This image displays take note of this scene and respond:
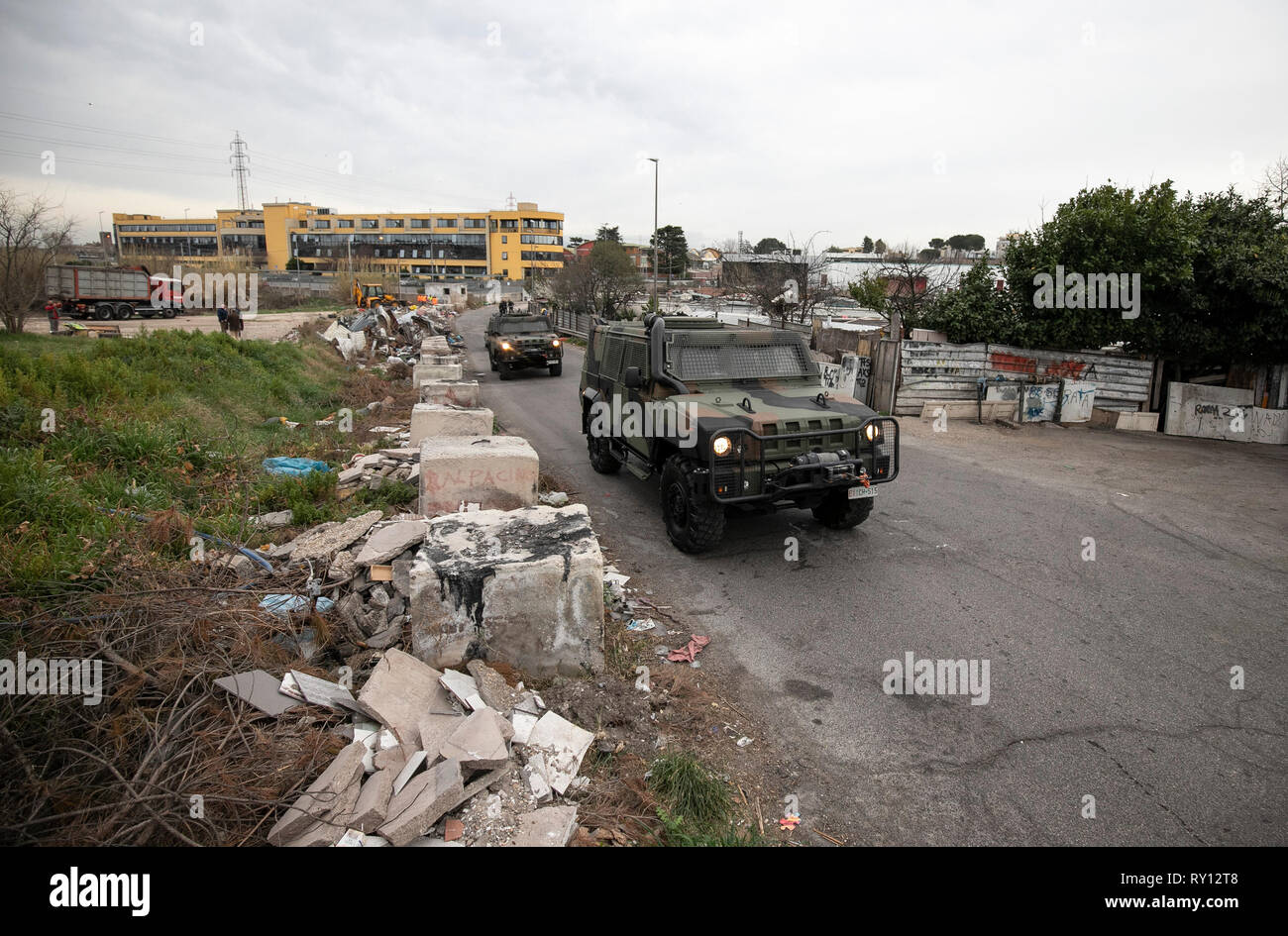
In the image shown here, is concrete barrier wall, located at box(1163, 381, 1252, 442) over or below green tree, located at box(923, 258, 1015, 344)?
below

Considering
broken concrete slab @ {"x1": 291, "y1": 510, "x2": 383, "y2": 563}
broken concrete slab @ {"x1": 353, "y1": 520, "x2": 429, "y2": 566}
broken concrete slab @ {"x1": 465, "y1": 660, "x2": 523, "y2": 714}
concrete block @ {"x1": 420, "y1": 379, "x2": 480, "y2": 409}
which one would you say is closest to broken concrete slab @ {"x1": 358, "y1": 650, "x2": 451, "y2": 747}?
broken concrete slab @ {"x1": 465, "y1": 660, "x2": 523, "y2": 714}

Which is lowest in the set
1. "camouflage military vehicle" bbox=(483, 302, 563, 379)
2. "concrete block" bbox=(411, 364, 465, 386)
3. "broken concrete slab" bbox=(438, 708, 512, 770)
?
"broken concrete slab" bbox=(438, 708, 512, 770)

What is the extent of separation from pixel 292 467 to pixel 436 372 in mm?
6273

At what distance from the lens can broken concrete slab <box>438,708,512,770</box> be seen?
332 centimetres

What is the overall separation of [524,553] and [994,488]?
23.4 ft

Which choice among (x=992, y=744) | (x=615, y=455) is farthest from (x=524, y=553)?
(x=615, y=455)

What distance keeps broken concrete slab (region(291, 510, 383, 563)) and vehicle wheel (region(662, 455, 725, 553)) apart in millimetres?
2709

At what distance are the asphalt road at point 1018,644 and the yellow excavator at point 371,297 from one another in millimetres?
27851

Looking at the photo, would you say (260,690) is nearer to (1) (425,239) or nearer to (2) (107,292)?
(2) (107,292)

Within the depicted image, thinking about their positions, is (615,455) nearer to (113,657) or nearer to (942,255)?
(113,657)

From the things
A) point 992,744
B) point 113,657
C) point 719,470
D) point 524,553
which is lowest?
point 992,744

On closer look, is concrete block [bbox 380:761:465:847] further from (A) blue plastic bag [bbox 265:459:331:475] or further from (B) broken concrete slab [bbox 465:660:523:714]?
(A) blue plastic bag [bbox 265:459:331:475]

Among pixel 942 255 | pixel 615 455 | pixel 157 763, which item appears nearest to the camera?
pixel 157 763

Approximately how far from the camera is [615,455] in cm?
896
